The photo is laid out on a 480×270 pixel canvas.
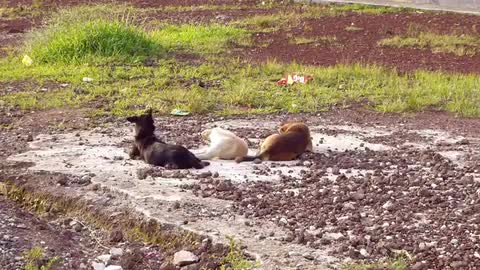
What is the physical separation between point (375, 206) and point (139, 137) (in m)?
2.22

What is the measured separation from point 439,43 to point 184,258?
10293mm

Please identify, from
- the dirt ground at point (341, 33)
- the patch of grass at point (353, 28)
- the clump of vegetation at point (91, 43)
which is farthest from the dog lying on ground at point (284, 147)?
the patch of grass at point (353, 28)

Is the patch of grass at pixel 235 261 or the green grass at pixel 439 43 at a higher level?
the patch of grass at pixel 235 261

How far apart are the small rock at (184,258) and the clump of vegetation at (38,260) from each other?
0.70m

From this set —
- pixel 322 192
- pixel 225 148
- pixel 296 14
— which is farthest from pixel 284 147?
pixel 296 14

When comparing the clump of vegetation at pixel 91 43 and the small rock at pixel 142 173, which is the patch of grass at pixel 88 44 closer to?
the clump of vegetation at pixel 91 43

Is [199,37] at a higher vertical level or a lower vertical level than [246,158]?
lower

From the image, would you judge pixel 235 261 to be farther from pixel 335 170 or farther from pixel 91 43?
pixel 91 43

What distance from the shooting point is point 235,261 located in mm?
4734

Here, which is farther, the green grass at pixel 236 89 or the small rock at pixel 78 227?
the green grass at pixel 236 89

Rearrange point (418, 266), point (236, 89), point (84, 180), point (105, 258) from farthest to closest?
point (236, 89) → point (84, 180) → point (105, 258) → point (418, 266)

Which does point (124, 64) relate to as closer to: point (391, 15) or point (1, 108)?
point (1, 108)

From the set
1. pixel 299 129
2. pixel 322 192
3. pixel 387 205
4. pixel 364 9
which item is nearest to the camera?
pixel 387 205

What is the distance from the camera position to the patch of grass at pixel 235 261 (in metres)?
4.68
